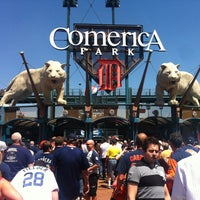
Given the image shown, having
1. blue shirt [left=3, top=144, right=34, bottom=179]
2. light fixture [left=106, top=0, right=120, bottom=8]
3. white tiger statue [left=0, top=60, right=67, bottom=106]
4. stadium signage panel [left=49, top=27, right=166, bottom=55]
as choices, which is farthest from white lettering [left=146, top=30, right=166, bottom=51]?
blue shirt [left=3, top=144, right=34, bottom=179]

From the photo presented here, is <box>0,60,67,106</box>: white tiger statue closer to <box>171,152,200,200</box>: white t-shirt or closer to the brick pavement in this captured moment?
the brick pavement

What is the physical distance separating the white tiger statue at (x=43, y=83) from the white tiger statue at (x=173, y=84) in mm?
5626

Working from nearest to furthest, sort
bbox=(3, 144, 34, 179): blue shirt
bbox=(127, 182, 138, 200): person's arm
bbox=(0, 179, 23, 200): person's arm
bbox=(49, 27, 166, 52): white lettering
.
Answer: bbox=(0, 179, 23, 200): person's arm, bbox=(127, 182, 138, 200): person's arm, bbox=(3, 144, 34, 179): blue shirt, bbox=(49, 27, 166, 52): white lettering

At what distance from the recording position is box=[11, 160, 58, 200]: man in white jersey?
9.85 ft

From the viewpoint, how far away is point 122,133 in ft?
78.7

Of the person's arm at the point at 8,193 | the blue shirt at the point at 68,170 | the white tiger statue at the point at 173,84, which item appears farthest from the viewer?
the white tiger statue at the point at 173,84

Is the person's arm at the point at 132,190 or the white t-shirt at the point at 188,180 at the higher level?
the white t-shirt at the point at 188,180

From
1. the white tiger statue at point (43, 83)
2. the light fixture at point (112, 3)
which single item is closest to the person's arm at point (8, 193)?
the white tiger statue at point (43, 83)

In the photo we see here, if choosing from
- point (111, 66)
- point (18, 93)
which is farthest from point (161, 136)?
point (18, 93)

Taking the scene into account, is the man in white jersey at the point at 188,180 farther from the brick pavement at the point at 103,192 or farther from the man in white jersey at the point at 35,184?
the brick pavement at the point at 103,192

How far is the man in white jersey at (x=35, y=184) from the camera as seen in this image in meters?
3.00

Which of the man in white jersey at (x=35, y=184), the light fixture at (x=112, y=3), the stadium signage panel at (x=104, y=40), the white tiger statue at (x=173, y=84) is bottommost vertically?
the man in white jersey at (x=35, y=184)

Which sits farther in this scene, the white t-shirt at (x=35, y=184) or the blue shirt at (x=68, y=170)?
the blue shirt at (x=68, y=170)

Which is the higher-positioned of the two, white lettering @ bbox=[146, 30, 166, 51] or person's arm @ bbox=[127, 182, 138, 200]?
white lettering @ bbox=[146, 30, 166, 51]
